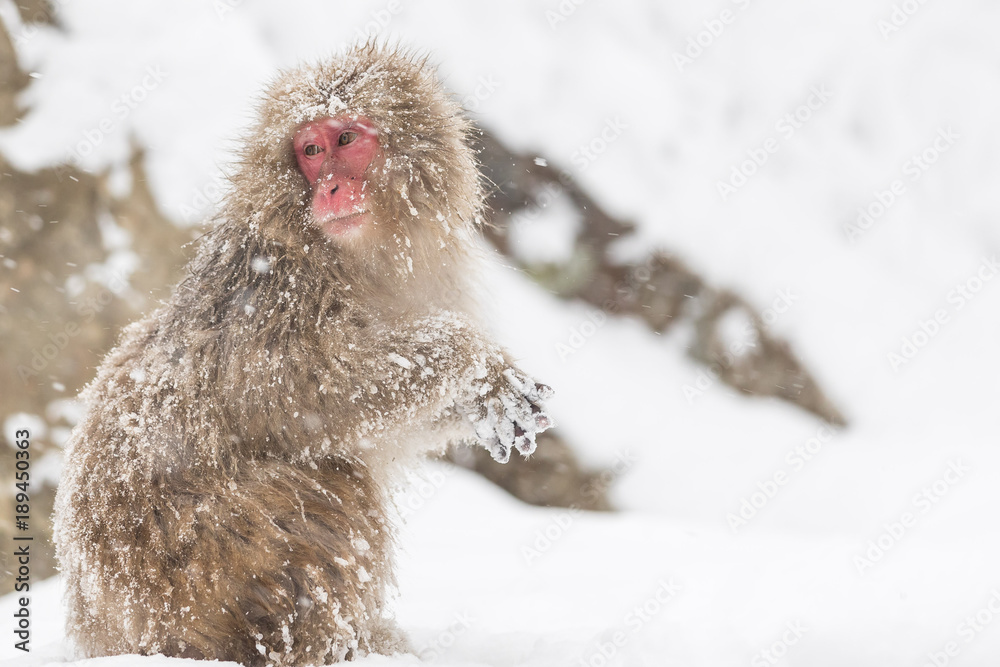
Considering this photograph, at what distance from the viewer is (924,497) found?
4.14 meters

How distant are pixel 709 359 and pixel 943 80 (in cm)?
254

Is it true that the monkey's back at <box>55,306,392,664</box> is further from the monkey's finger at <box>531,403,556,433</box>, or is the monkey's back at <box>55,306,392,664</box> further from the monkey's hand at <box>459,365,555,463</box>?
the monkey's finger at <box>531,403,556,433</box>

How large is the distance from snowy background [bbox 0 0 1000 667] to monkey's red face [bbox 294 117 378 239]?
76.2 inches

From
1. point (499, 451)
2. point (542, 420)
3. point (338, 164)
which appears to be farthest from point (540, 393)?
point (338, 164)

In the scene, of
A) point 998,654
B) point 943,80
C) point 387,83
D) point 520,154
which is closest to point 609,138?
point 520,154

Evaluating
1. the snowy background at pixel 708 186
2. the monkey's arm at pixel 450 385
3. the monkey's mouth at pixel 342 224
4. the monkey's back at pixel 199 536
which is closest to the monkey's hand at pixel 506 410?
the monkey's arm at pixel 450 385

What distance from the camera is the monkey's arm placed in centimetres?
225

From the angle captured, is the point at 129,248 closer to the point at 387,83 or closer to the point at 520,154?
the point at 520,154

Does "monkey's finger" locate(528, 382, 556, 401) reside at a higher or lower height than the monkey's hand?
higher

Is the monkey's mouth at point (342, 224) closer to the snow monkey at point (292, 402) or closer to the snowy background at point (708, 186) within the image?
the snow monkey at point (292, 402)

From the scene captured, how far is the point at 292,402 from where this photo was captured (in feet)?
7.22

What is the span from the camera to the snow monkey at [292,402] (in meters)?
2.07

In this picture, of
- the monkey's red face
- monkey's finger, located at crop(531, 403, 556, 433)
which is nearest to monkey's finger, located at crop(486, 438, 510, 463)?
monkey's finger, located at crop(531, 403, 556, 433)

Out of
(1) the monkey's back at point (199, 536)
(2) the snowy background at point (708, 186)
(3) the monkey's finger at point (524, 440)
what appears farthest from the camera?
(2) the snowy background at point (708, 186)
